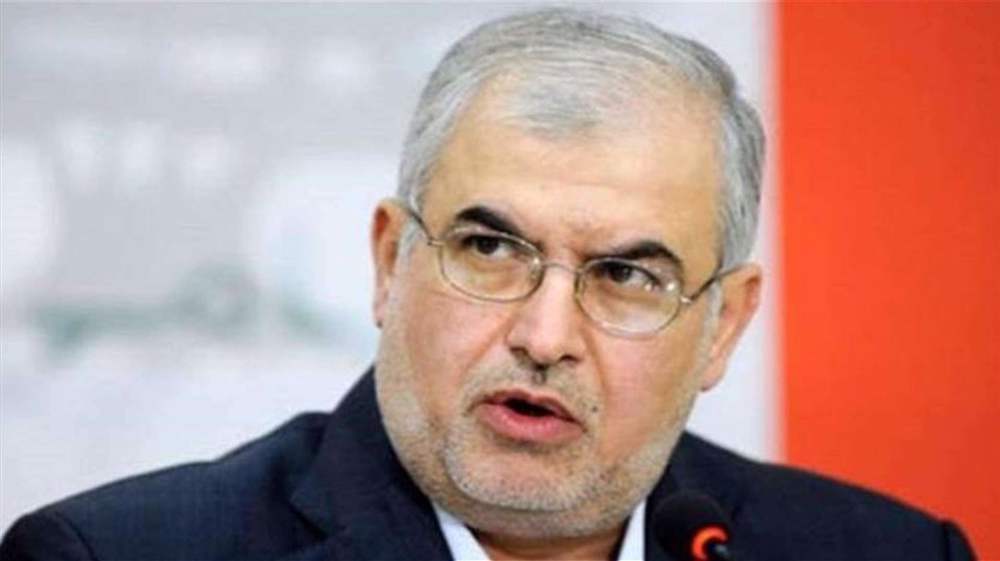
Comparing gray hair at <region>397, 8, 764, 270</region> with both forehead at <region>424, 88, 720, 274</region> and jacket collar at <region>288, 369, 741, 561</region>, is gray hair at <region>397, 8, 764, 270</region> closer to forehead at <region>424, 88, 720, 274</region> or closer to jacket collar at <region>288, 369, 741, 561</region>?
forehead at <region>424, 88, 720, 274</region>

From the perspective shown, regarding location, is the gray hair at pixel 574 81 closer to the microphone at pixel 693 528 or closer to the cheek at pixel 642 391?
the cheek at pixel 642 391

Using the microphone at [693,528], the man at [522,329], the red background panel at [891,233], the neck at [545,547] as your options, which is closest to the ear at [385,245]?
the man at [522,329]

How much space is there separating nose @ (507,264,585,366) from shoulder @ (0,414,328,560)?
1.06 ft

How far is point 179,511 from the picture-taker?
98.5 inches

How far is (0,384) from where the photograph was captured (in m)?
3.02

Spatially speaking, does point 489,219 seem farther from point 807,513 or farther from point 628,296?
point 807,513

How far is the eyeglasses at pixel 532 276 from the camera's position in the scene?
7.86 feet

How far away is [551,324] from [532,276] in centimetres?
6

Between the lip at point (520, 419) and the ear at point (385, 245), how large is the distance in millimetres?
189

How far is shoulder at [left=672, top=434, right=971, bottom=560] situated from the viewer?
277 centimetres

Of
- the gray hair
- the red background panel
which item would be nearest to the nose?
A: the gray hair

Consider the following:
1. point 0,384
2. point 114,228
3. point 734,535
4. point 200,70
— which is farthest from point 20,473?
point 734,535

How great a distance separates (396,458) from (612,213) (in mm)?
354

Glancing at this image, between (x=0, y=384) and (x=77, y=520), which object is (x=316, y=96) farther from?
(x=77, y=520)
